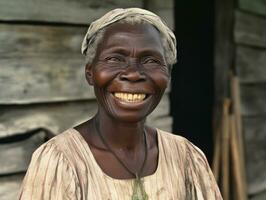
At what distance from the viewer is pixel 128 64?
1933mm

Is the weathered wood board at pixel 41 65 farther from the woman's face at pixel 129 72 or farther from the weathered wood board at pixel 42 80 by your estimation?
the woman's face at pixel 129 72

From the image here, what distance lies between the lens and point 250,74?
14.0 ft

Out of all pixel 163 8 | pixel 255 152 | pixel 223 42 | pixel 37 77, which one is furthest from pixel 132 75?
pixel 255 152

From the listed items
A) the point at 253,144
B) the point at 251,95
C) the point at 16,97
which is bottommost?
the point at 253,144

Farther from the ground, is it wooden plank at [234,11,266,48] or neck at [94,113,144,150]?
wooden plank at [234,11,266,48]

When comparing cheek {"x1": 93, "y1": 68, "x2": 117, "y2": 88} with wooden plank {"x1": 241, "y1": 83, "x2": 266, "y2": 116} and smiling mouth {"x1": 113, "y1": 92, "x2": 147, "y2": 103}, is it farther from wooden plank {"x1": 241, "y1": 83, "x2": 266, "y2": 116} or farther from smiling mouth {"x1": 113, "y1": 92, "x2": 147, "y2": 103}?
wooden plank {"x1": 241, "y1": 83, "x2": 266, "y2": 116}

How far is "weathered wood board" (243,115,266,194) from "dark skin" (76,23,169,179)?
2.36 metres

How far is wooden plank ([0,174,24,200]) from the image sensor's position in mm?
2707

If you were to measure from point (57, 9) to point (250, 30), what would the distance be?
1.75 meters

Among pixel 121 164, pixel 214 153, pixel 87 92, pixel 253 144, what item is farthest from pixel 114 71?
pixel 253 144

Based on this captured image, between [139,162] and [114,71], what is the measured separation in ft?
1.06

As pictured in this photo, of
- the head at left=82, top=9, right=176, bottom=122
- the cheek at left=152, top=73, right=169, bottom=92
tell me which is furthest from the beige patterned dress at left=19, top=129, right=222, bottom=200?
the cheek at left=152, top=73, right=169, bottom=92

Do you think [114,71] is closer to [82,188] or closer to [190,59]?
[82,188]

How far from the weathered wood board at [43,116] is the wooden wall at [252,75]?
1.38 meters
